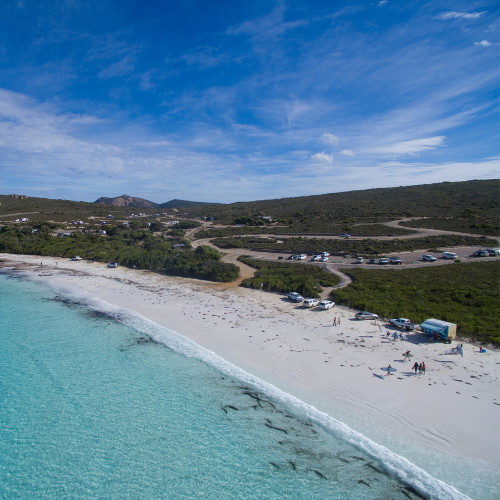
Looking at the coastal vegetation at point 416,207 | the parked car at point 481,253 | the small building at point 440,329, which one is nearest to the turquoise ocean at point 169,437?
the small building at point 440,329

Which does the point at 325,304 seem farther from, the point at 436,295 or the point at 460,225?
the point at 460,225

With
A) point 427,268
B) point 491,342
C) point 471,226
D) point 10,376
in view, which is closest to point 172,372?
point 10,376

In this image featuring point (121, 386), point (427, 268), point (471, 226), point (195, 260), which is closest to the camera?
point (121, 386)

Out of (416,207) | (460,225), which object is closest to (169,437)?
(460,225)

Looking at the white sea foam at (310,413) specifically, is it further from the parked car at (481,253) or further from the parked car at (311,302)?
the parked car at (481,253)

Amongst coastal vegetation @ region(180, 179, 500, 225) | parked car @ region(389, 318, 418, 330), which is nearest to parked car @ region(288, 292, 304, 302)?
parked car @ region(389, 318, 418, 330)

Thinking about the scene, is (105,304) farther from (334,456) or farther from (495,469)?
(495,469)
